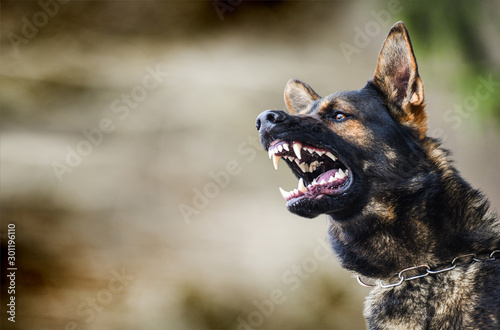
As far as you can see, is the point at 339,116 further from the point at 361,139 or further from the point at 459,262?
the point at 459,262

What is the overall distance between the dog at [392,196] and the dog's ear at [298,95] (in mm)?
317

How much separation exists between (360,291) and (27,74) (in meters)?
3.65

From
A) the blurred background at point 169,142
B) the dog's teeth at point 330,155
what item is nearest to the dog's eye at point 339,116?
the dog's teeth at point 330,155

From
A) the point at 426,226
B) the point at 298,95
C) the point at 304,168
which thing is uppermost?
the point at 298,95

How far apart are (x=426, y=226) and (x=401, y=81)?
25.0 inches

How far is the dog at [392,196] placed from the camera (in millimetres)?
1731

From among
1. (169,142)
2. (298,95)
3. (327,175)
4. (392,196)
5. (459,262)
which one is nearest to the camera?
(459,262)

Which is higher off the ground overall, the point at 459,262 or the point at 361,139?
the point at 361,139

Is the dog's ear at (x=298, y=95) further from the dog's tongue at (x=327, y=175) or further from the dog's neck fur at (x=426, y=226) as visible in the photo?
the dog's neck fur at (x=426, y=226)

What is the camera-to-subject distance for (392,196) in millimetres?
1874

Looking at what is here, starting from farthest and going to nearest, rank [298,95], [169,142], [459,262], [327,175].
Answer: [169,142] < [298,95] < [327,175] < [459,262]

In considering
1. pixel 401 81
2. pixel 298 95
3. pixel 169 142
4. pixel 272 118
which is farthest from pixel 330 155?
pixel 169 142

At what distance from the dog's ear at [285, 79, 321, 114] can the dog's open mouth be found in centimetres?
43

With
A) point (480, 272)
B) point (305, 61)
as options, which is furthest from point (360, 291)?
point (480, 272)
